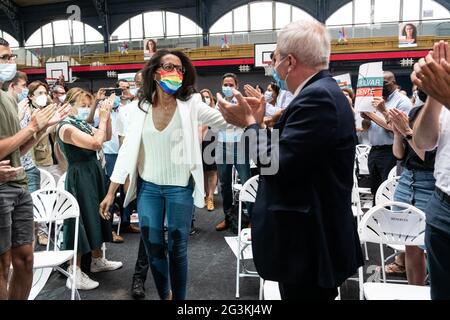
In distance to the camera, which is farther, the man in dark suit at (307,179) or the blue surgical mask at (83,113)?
the blue surgical mask at (83,113)

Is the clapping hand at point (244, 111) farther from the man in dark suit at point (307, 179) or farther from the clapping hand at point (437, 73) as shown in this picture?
the clapping hand at point (437, 73)

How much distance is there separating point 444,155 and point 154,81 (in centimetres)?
149

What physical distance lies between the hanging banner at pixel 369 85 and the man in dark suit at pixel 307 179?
5.64 ft

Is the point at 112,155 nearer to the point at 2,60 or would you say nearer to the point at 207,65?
the point at 2,60

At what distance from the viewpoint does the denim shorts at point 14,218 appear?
69.7 inches

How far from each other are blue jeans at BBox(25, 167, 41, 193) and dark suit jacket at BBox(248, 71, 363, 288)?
9.66ft

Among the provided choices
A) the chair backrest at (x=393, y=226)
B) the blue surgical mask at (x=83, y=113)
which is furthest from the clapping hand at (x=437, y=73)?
the blue surgical mask at (x=83, y=113)

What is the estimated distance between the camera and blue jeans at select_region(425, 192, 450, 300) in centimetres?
134

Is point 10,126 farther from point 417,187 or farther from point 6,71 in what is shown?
point 417,187

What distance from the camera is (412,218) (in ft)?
6.70

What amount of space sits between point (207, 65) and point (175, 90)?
11.5 metres

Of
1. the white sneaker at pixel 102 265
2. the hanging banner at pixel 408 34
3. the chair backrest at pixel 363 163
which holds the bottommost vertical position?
the white sneaker at pixel 102 265

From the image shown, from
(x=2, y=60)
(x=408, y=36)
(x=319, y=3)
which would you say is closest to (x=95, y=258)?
(x=2, y=60)

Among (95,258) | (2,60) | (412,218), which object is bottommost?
(95,258)
